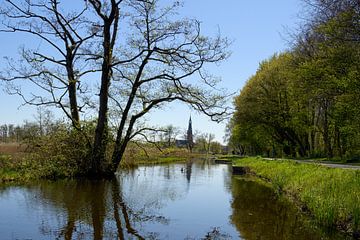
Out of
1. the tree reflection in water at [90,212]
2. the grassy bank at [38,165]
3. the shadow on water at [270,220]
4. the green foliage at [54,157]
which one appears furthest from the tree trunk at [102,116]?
the shadow on water at [270,220]

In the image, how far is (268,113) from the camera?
46.3 metres

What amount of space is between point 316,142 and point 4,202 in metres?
45.1

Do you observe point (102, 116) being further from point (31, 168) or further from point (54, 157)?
point (31, 168)

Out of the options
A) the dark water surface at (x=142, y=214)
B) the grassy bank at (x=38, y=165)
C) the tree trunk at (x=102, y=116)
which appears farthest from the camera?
the tree trunk at (x=102, y=116)

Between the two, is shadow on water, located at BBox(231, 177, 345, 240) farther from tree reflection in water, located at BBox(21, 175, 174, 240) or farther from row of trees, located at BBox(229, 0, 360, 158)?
row of trees, located at BBox(229, 0, 360, 158)

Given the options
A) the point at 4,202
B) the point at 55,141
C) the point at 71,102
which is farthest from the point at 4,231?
the point at 71,102

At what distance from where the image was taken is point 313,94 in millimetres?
17234

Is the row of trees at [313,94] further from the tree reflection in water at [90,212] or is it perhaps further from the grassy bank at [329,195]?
the tree reflection in water at [90,212]

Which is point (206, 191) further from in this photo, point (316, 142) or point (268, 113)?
point (316, 142)

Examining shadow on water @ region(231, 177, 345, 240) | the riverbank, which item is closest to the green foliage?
the riverbank

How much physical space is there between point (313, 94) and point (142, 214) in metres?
10.0

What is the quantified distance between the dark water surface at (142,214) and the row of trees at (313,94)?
538 centimetres

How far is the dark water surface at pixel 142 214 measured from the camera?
933 cm

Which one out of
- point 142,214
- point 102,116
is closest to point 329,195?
point 142,214
